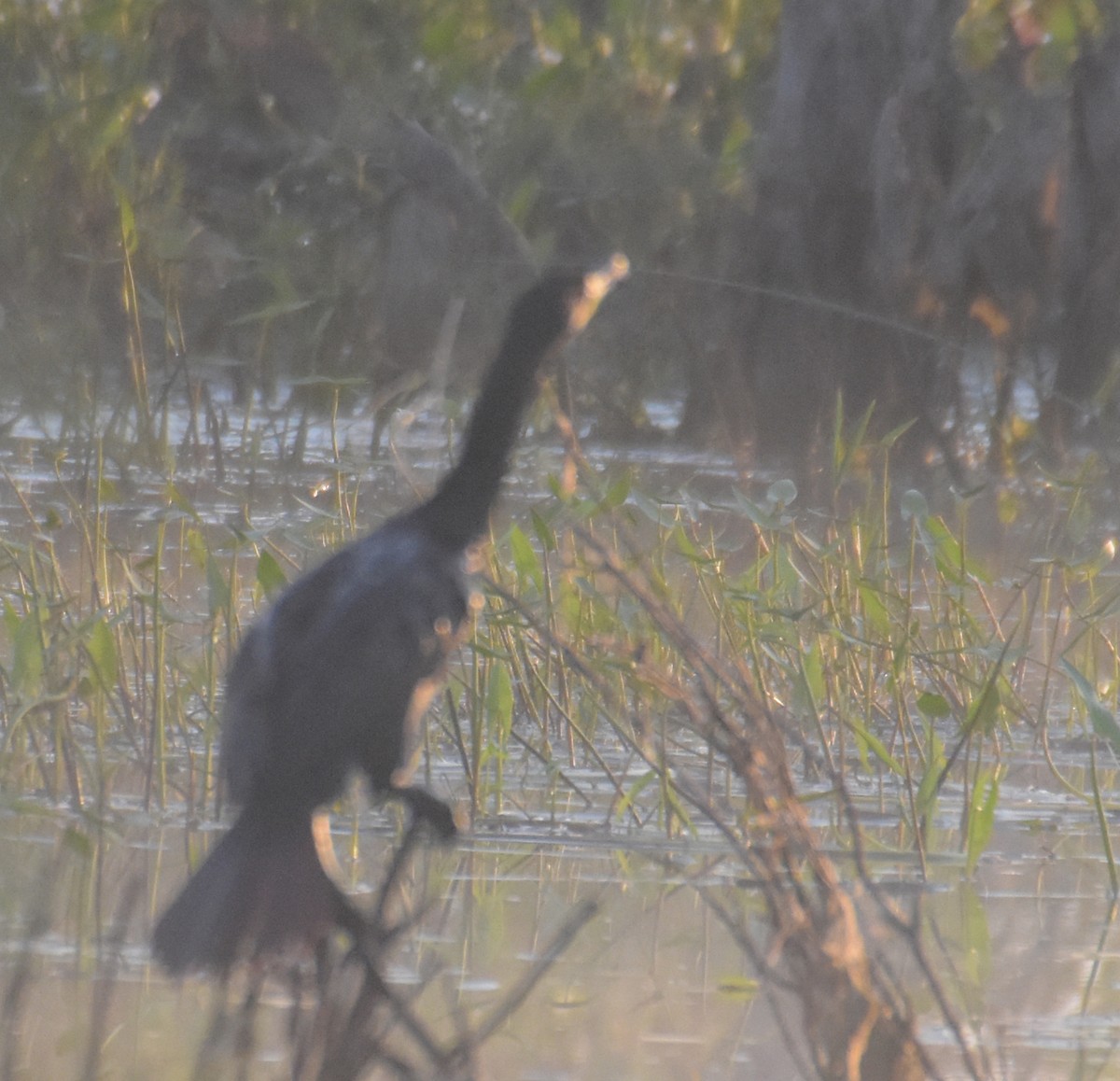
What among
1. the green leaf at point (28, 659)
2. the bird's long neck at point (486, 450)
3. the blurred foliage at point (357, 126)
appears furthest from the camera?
the blurred foliage at point (357, 126)

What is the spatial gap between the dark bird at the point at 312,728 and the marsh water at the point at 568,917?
0.49 feet

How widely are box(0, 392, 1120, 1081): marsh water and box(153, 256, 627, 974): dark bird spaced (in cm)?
15

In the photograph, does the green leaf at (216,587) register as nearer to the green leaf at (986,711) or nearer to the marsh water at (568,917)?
the marsh water at (568,917)

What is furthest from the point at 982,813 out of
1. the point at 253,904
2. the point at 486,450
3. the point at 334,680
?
the point at 253,904

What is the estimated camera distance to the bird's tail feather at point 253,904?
8.74ft

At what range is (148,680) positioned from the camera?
4.90 m

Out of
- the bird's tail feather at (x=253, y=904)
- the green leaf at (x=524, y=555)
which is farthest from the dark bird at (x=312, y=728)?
the green leaf at (x=524, y=555)

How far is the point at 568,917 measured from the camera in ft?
11.3

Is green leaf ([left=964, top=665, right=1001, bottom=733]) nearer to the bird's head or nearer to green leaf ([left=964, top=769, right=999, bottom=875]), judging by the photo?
green leaf ([left=964, top=769, right=999, bottom=875])

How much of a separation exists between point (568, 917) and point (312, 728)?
81 cm

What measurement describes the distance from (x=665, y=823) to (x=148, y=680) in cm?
139

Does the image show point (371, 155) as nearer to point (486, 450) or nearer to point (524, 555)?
point (524, 555)

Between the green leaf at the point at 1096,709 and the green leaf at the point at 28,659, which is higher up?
the green leaf at the point at 1096,709

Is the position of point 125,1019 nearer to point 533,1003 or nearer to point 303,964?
point 303,964
